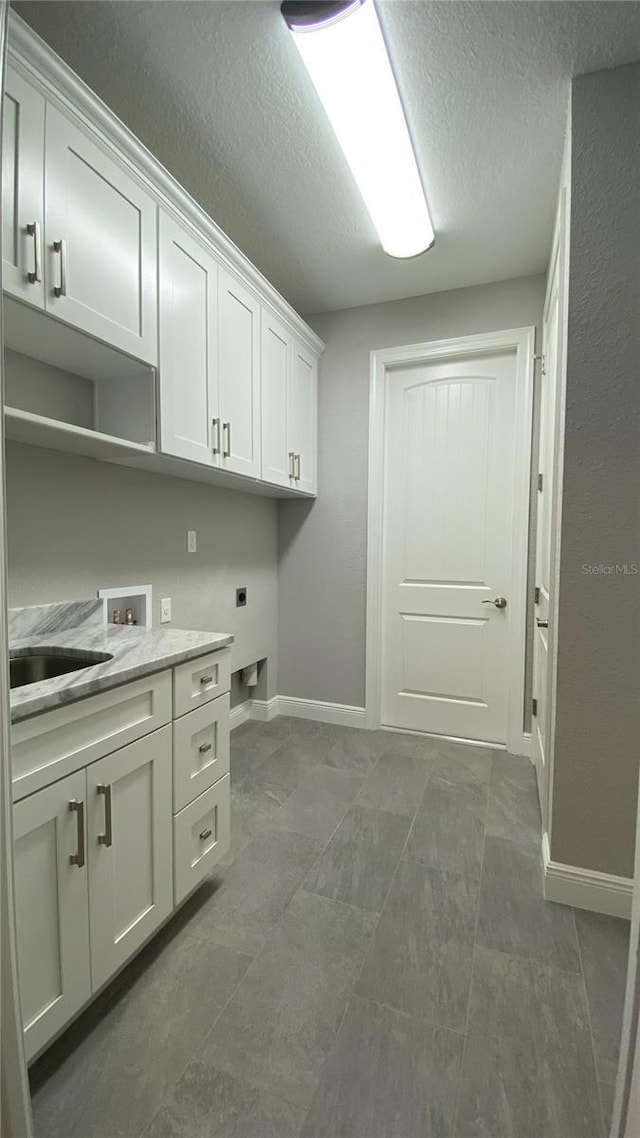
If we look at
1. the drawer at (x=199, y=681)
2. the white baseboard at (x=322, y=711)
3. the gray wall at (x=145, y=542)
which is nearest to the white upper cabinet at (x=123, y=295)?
the gray wall at (x=145, y=542)

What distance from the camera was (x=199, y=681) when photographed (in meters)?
1.46

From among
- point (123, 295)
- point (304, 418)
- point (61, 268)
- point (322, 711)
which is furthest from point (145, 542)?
point (322, 711)

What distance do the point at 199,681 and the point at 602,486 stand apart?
4.60ft

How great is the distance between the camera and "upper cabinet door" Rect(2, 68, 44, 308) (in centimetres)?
114

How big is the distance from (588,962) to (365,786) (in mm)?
1093

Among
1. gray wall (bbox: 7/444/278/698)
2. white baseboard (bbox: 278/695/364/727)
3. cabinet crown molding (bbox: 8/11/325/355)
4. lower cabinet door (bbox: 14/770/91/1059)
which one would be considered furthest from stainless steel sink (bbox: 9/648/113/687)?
white baseboard (bbox: 278/695/364/727)

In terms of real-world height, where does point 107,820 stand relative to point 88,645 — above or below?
below

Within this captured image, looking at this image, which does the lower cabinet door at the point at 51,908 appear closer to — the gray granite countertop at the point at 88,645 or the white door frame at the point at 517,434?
the gray granite countertop at the point at 88,645

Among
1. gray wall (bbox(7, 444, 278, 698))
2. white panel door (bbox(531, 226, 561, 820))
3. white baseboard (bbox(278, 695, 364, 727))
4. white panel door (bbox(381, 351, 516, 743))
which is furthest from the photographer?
white baseboard (bbox(278, 695, 364, 727))

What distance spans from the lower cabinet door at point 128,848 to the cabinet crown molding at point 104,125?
170cm

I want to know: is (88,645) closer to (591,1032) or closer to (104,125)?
(104,125)

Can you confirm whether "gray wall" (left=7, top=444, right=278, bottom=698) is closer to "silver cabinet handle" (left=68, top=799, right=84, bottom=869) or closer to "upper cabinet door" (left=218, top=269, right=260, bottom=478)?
"upper cabinet door" (left=218, top=269, right=260, bottom=478)

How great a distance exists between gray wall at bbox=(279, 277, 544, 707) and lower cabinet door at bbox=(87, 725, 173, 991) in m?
1.80

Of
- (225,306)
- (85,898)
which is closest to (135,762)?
(85,898)
